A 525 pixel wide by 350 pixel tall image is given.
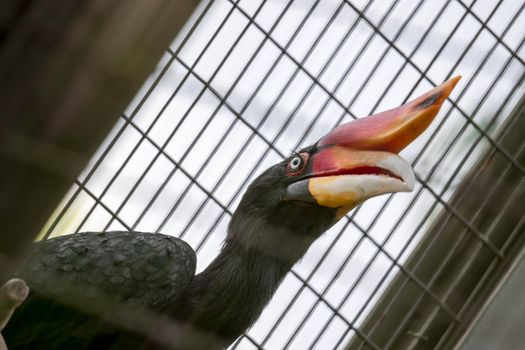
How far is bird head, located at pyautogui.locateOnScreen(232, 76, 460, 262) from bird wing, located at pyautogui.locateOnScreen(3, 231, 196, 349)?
22cm

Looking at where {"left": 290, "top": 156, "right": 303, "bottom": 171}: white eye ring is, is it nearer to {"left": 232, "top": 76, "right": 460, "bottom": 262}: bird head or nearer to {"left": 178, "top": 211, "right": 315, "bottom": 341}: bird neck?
{"left": 232, "top": 76, "right": 460, "bottom": 262}: bird head

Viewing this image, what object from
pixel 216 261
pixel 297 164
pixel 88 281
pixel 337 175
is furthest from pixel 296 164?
pixel 88 281

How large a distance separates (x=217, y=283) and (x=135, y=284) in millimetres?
185

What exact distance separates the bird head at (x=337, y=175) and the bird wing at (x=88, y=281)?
0.22 m

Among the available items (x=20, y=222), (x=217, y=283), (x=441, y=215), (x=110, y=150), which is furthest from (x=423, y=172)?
(x=20, y=222)

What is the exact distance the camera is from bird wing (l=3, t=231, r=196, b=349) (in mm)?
1592

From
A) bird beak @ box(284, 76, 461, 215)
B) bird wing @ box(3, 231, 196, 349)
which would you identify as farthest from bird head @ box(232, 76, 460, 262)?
bird wing @ box(3, 231, 196, 349)

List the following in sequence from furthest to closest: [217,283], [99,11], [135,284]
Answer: [217,283], [135,284], [99,11]

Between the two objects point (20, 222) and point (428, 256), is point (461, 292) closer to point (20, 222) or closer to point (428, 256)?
point (428, 256)

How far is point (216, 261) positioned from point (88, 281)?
0.97 ft

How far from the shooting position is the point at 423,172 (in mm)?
2043

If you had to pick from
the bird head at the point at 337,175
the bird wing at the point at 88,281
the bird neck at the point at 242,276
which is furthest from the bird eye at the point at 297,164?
the bird wing at the point at 88,281

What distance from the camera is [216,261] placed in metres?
1.80

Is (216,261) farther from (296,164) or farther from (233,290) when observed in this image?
(296,164)
